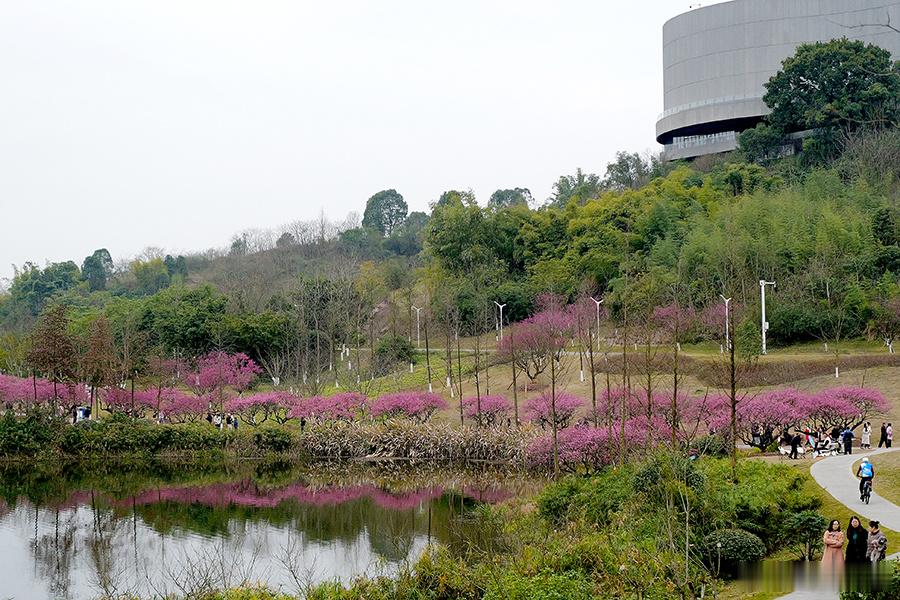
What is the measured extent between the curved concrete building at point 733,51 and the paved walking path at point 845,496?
1839 inches

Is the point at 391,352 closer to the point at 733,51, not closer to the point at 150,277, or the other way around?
the point at 733,51

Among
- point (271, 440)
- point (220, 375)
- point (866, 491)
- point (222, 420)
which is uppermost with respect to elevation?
point (220, 375)

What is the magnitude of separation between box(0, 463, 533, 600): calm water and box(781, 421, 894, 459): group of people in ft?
25.6

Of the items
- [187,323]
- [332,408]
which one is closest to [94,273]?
[187,323]

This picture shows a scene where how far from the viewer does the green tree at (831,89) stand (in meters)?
54.7

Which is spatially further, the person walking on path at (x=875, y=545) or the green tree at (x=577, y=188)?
the green tree at (x=577, y=188)

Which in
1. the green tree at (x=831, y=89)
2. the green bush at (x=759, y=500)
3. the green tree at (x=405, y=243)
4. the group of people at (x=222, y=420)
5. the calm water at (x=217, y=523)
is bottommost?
the calm water at (x=217, y=523)

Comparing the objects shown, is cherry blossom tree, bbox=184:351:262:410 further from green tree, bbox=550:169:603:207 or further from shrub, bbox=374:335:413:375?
green tree, bbox=550:169:603:207

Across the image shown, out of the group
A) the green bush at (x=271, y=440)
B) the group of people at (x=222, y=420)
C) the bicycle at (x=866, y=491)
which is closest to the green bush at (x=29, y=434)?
the group of people at (x=222, y=420)

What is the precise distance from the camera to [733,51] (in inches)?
2680

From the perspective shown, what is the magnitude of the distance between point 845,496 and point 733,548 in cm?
500

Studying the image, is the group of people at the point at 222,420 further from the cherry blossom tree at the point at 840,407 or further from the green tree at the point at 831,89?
the green tree at the point at 831,89

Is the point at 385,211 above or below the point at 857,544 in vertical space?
above

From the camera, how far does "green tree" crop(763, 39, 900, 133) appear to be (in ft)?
179
